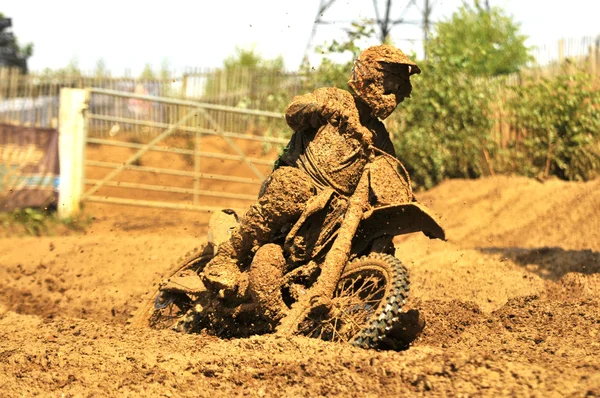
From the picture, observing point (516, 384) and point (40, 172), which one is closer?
point (516, 384)

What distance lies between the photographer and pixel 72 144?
15.3 metres

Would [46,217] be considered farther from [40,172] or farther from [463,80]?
[463,80]

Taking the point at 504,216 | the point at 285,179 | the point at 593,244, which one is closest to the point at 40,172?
the point at 504,216

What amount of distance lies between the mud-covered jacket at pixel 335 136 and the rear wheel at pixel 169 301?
1.45 meters

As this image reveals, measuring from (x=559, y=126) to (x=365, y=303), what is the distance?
11.9m

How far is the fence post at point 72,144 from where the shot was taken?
599 inches

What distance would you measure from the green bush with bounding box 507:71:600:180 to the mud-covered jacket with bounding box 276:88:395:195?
10.8 m

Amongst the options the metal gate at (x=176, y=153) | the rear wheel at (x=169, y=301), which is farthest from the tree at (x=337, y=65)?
the rear wheel at (x=169, y=301)

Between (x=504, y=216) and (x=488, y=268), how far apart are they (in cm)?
558

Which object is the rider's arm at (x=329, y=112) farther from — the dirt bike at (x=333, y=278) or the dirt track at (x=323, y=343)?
the dirt track at (x=323, y=343)

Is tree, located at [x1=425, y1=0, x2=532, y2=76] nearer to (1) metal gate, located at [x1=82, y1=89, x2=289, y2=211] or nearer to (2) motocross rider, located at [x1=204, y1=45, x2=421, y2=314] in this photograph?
(1) metal gate, located at [x1=82, y1=89, x2=289, y2=211]

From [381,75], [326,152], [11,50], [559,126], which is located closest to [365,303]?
[326,152]

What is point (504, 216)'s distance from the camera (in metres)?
15.4

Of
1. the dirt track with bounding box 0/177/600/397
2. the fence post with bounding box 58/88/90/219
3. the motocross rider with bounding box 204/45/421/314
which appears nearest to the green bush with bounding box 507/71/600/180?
the dirt track with bounding box 0/177/600/397
